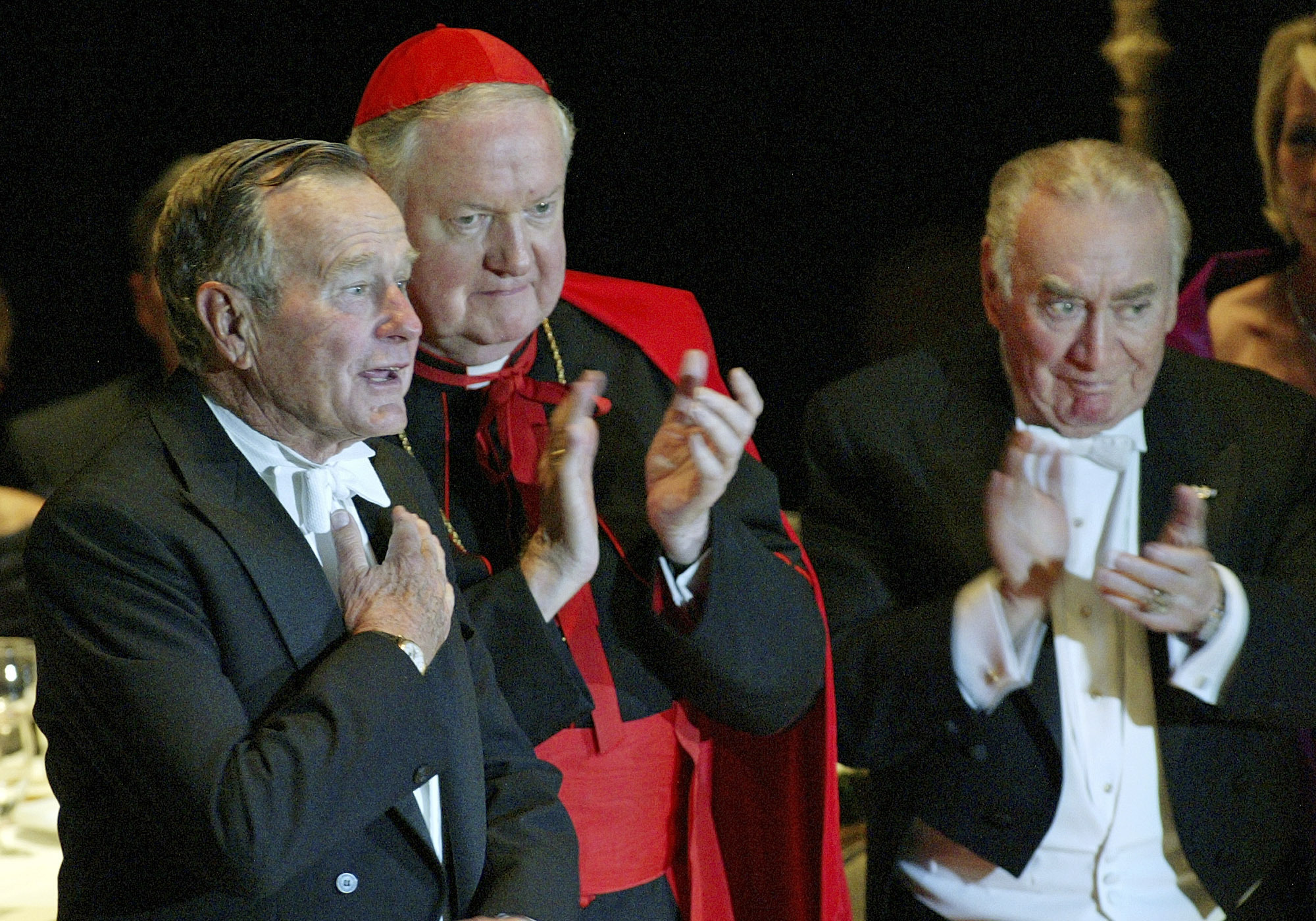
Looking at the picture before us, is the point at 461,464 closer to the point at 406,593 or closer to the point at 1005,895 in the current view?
the point at 406,593

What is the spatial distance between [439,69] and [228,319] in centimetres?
69

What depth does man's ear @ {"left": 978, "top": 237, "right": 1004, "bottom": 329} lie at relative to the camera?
2484 mm

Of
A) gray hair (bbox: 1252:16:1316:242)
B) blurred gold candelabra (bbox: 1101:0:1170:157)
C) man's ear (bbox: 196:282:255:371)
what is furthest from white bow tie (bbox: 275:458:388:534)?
blurred gold candelabra (bbox: 1101:0:1170:157)

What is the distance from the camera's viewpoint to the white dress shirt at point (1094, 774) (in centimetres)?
229

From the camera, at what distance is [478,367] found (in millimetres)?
2416

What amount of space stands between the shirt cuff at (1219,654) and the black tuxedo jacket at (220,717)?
3.59 feet

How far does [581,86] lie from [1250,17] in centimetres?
245

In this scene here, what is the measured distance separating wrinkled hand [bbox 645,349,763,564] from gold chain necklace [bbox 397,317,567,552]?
0.85 ft

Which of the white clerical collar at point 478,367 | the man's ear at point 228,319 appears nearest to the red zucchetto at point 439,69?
the white clerical collar at point 478,367

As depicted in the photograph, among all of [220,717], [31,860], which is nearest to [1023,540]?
[220,717]

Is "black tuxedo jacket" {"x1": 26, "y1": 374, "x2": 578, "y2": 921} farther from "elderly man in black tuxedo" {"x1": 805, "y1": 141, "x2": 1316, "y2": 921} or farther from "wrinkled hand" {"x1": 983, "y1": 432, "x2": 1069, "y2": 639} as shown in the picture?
"wrinkled hand" {"x1": 983, "y1": 432, "x2": 1069, "y2": 639}

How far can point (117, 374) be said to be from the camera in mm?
4719

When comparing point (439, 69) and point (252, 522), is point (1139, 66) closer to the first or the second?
point (439, 69)

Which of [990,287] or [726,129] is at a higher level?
[990,287]
